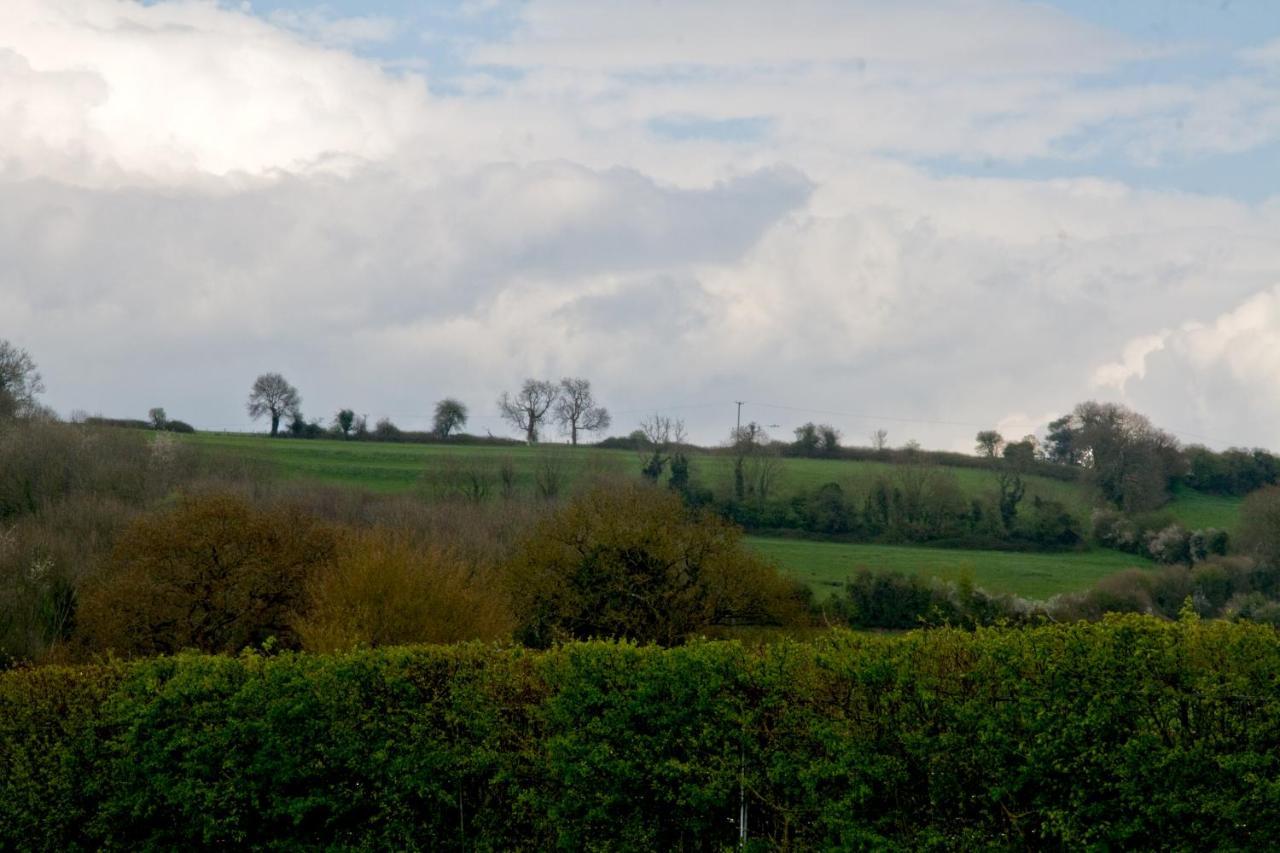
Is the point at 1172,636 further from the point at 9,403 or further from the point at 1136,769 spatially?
the point at 9,403

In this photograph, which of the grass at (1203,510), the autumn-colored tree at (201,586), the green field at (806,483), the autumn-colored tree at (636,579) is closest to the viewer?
the autumn-colored tree at (201,586)

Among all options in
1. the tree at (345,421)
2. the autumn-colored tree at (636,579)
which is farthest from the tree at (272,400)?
the autumn-colored tree at (636,579)

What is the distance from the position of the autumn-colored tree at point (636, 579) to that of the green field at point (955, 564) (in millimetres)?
14287

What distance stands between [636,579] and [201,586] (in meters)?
15.5

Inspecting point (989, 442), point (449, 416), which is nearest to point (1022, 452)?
point (989, 442)

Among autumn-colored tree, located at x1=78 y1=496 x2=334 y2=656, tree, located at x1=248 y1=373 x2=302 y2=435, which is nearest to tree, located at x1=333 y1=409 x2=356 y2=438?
tree, located at x1=248 y1=373 x2=302 y2=435

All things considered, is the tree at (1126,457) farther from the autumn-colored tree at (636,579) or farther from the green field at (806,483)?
the autumn-colored tree at (636,579)

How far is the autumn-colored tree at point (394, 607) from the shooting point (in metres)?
31.9

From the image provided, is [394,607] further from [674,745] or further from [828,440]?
[828,440]

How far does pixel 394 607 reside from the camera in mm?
32875

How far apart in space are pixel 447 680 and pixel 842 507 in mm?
75071

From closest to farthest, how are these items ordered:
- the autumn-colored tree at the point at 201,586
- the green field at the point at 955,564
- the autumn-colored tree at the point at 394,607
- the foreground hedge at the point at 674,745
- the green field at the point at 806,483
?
the foreground hedge at the point at 674,745 → the autumn-colored tree at the point at 394,607 → the autumn-colored tree at the point at 201,586 → the green field at the point at 955,564 → the green field at the point at 806,483

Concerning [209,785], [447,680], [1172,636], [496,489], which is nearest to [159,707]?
[209,785]

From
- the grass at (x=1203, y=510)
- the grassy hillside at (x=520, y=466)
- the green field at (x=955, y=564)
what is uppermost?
the grassy hillside at (x=520, y=466)
